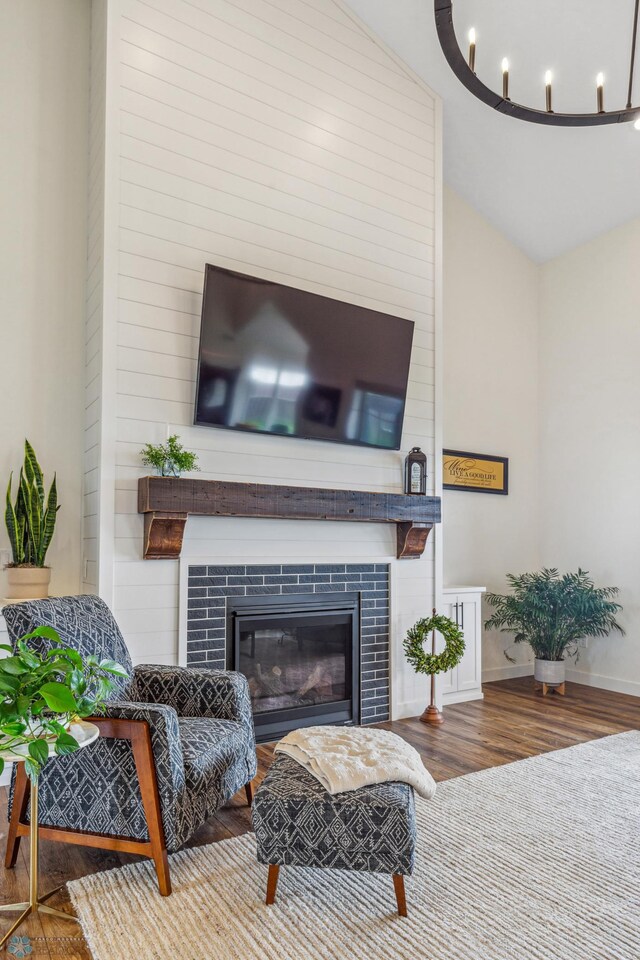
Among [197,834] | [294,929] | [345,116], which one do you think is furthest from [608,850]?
[345,116]

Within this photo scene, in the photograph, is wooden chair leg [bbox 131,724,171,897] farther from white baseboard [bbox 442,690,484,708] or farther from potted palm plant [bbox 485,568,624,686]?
potted palm plant [bbox 485,568,624,686]

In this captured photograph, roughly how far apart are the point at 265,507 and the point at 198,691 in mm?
1083

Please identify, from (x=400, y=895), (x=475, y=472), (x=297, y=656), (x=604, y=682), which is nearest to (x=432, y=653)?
(x=297, y=656)

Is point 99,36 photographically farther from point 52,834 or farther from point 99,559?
point 52,834

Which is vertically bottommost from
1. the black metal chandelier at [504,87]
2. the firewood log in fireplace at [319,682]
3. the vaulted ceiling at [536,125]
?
the firewood log in fireplace at [319,682]

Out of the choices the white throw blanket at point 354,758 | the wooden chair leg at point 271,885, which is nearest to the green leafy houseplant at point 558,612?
the white throw blanket at point 354,758

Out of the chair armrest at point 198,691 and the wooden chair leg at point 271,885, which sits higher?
the chair armrest at point 198,691

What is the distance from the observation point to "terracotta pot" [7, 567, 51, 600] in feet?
10.3

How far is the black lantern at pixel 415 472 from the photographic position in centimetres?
423

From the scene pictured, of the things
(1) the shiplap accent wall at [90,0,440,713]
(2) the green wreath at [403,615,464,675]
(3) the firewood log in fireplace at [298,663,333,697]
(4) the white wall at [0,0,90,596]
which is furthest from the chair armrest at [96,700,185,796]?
(2) the green wreath at [403,615,464,675]

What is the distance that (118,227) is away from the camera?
3334mm

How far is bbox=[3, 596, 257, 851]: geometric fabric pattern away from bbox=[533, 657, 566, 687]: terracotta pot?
2.89 m

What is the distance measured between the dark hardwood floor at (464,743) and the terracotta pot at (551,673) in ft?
0.37

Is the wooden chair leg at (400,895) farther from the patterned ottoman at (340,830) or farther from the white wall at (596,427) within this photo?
the white wall at (596,427)
